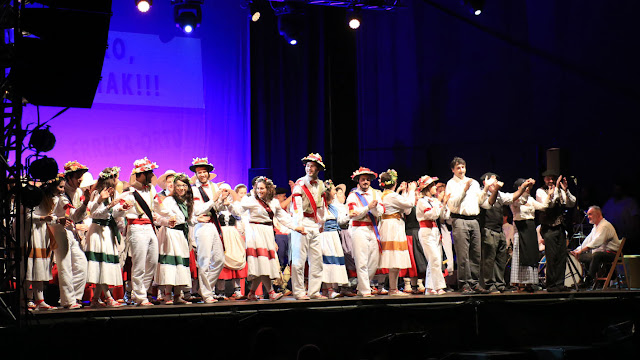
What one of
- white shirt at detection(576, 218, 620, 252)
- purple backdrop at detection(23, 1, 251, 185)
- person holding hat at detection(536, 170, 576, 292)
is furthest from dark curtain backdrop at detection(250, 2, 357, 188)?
white shirt at detection(576, 218, 620, 252)

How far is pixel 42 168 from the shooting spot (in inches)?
242

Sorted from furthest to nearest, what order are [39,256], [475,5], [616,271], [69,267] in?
[475,5]
[616,271]
[69,267]
[39,256]

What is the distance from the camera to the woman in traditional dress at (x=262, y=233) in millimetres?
8406

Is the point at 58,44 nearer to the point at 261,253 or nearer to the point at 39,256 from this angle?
the point at 39,256

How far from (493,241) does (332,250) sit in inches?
92.0

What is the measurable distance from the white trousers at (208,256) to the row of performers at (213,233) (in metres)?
0.01

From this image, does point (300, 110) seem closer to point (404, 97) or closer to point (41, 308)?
point (404, 97)

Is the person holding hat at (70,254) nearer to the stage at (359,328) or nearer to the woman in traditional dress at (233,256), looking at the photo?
the stage at (359,328)

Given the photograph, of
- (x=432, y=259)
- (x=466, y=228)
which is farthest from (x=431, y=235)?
(x=466, y=228)

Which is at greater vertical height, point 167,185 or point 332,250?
point 167,185

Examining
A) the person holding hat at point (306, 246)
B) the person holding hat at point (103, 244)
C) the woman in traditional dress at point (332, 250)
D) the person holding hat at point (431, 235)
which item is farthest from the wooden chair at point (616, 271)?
the person holding hat at point (103, 244)

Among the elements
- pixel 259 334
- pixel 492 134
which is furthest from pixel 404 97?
pixel 259 334

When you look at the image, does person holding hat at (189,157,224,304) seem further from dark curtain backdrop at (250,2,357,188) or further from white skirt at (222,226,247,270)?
dark curtain backdrop at (250,2,357,188)

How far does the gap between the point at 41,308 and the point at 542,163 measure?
857 centimetres
